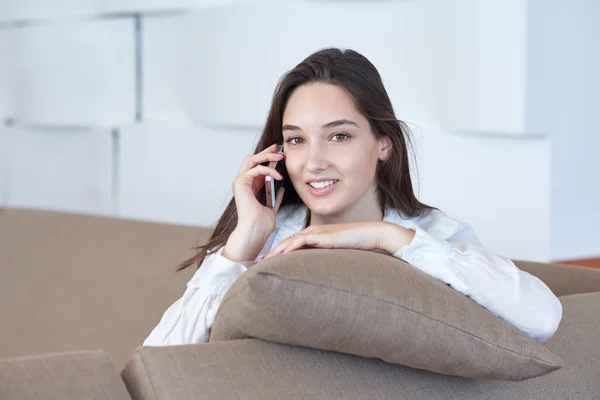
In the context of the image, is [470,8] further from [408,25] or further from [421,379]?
[421,379]

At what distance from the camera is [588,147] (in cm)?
268

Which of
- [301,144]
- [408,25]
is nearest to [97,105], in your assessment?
[408,25]

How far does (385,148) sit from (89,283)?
1.15m

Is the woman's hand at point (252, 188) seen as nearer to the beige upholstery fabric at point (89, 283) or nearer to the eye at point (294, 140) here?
the eye at point (294, 140)

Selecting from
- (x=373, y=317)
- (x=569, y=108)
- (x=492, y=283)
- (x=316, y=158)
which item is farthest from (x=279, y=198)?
(x=569, y=108)

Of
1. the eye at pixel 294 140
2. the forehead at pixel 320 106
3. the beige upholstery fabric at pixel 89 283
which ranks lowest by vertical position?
the beige upholstery fabric at pixel 89 283

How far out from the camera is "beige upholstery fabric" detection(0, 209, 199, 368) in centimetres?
236

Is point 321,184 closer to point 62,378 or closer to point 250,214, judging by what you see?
point 250,214

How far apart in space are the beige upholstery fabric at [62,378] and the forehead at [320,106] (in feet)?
2.62

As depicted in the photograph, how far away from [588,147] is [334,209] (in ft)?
4.16

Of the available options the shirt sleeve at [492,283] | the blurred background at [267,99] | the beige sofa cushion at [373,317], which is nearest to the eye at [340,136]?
the shirt sleeve at [492,283]

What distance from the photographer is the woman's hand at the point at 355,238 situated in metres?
1.32

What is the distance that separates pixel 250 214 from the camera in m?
1.70

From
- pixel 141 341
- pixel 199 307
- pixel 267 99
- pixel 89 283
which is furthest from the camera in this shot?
pixel 267 99
